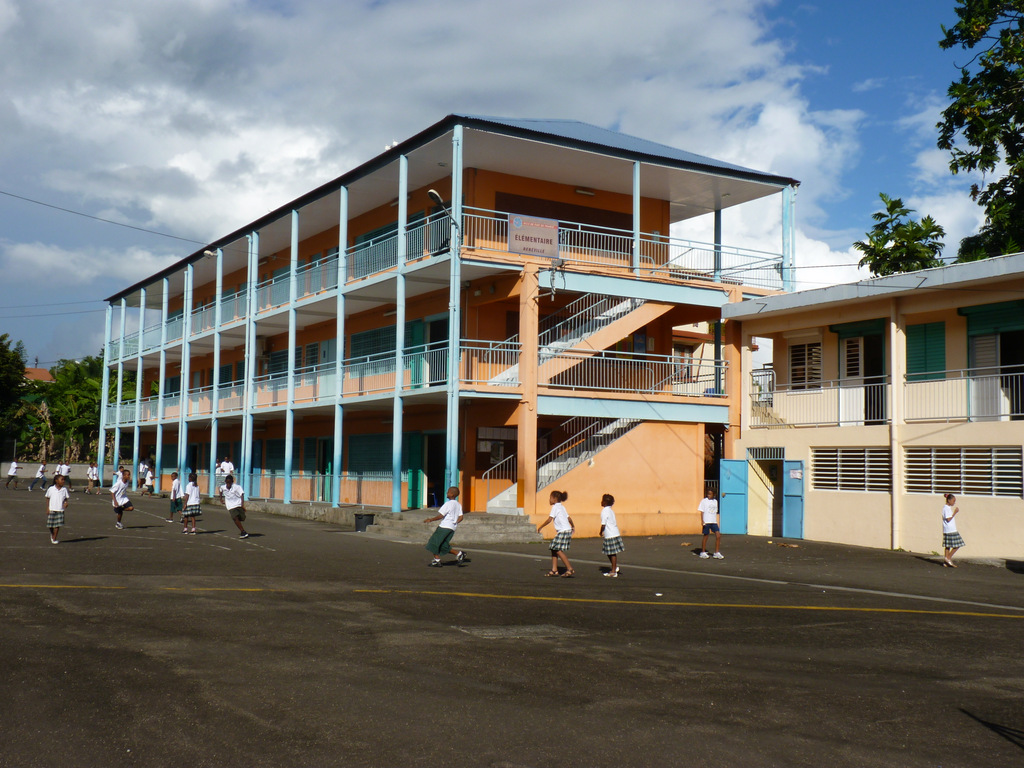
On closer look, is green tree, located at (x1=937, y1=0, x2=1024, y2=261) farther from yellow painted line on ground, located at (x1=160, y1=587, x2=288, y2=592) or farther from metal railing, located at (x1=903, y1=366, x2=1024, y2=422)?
yellow painted line on ground, located at (x1=160, y1=587, x2=288, y2=592)

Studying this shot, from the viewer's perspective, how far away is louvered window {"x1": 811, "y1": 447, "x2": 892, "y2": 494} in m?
22.3

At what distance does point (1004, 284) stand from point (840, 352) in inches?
208

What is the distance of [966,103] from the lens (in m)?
25.8

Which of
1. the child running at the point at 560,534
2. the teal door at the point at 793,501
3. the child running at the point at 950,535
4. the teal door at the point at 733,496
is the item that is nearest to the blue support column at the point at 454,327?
the teal door at the point at 733,496

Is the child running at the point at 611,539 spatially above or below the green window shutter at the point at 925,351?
below

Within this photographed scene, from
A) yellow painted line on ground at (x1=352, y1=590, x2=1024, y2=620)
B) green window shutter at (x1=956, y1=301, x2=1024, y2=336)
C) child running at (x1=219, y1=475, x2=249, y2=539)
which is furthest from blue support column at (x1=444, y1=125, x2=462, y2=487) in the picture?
green window shutter at (x1=956, y1=301, x2=1024, y2=336)

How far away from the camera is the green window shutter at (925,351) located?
2217cm

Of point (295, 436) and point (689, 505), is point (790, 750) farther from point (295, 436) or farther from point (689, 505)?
point (295, 436)

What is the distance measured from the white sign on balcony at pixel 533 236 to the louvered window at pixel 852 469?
848 centimetres

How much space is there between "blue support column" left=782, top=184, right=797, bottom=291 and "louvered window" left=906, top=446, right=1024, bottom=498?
7557 mm

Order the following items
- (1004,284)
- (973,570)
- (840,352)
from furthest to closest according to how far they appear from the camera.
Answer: (840,352)
(1004,284)
(973,570)

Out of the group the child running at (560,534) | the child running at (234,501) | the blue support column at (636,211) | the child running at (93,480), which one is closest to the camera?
the child running at (560,534)

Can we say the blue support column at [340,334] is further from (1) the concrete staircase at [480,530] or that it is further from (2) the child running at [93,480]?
(2) the child running at [93,480]

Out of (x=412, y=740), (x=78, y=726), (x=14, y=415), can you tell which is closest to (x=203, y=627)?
(x=78, y=726)
